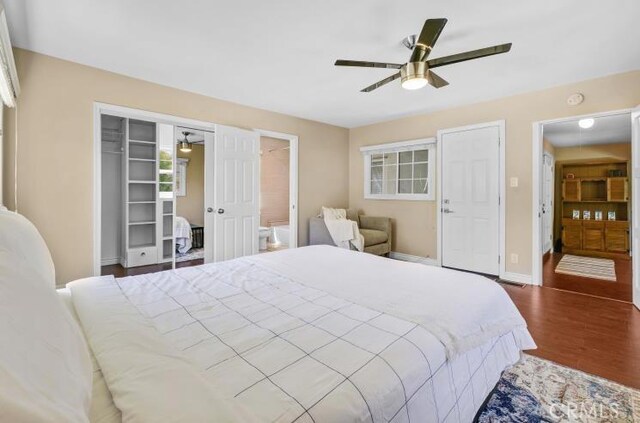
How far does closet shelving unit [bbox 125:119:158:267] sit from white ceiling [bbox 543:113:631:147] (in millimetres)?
5957

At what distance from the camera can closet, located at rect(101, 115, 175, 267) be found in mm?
4555

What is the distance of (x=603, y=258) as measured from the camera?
5.47m

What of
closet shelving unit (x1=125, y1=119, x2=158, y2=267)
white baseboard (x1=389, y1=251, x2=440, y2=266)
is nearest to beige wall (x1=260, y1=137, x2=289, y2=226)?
closet shelving unit (x1=125, y1=119, x2=158, y2=267)

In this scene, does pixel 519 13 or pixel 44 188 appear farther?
pixel 44 188

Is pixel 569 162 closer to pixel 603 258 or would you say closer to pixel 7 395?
pixel 603 258

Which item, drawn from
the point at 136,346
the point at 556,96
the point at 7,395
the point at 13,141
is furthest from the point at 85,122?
the point at 556,96

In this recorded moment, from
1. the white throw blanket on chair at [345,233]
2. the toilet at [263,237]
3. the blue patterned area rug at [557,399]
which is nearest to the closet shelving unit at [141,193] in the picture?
the toilet at [263,237]

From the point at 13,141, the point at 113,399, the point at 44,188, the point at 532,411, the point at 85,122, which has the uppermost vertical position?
the point at 85,122

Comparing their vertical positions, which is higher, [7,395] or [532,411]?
[7,395]

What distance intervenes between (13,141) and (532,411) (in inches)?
172

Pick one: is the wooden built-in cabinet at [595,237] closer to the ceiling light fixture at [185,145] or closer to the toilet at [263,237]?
the toilet at [263,237]

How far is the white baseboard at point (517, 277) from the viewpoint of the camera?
3.87 metres

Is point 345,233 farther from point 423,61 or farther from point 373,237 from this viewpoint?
point 423,61

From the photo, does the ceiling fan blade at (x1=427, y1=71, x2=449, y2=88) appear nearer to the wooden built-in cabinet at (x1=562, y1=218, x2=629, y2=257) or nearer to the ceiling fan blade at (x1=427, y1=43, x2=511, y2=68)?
the ceiling fan blade at (x1=427, y1=43, x2=511, y2=68)
